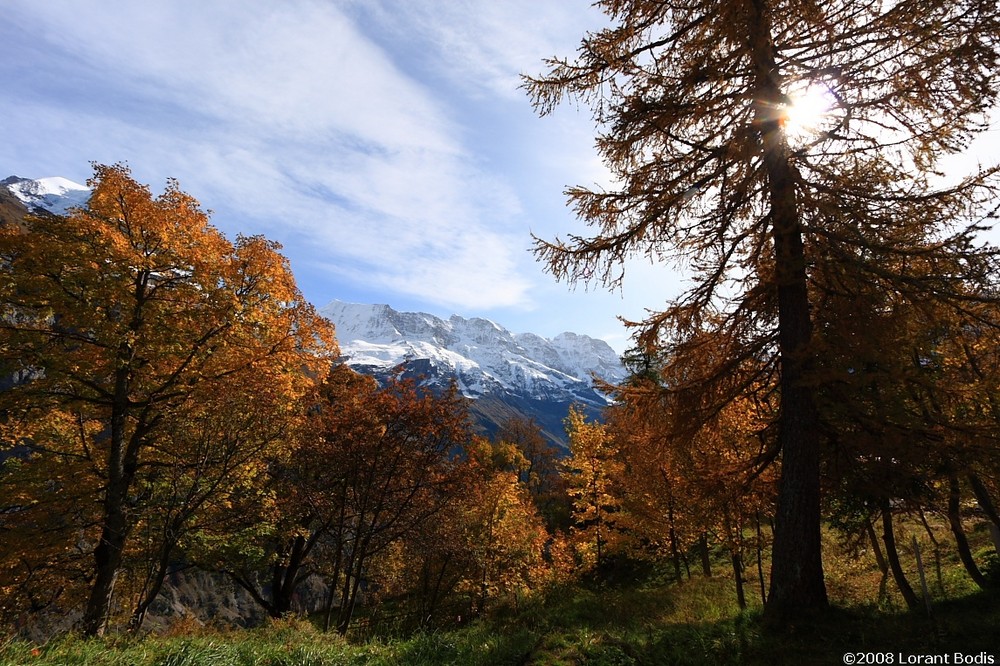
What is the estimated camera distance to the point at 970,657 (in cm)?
541

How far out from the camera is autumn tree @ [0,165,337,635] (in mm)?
8820

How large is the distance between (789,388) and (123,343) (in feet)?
39.6

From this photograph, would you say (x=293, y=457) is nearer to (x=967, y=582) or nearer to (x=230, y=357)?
(x=230, y=357)

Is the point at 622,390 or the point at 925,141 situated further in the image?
the point at 622,390

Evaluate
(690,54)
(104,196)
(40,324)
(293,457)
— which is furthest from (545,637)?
(104,196)

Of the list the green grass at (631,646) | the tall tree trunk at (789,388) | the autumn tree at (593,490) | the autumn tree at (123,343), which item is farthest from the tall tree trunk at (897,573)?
the autumn tree at (123,343)

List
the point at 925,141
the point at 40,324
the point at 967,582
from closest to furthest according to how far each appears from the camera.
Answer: the point at 925,141 → the point at 40,324 → the point at 967,582

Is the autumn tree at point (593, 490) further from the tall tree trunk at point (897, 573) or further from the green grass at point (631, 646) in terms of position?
the green grass at point (631, 646)

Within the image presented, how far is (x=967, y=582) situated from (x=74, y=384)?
67.2 feet

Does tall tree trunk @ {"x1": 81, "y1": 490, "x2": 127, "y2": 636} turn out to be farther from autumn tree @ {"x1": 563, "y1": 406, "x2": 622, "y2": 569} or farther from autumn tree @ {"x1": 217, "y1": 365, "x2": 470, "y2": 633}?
autumn tree @ {"x1": 563, "y1": 406, "x2": 622, "y2": 569}

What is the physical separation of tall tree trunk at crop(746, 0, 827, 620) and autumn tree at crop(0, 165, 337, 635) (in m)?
9.76

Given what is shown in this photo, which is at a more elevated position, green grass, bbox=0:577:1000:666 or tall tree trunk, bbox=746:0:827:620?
tall tree trunk, bbox=746:0:827:620

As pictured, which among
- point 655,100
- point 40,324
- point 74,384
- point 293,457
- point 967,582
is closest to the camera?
point 655,100

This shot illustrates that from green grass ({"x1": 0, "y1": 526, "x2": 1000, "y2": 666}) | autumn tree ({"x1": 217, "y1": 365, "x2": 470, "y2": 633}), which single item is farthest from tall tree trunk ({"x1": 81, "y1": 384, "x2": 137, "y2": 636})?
autumn tree ({"x1": 217, "y1": 365, "x2": 470, "y2": 633})
